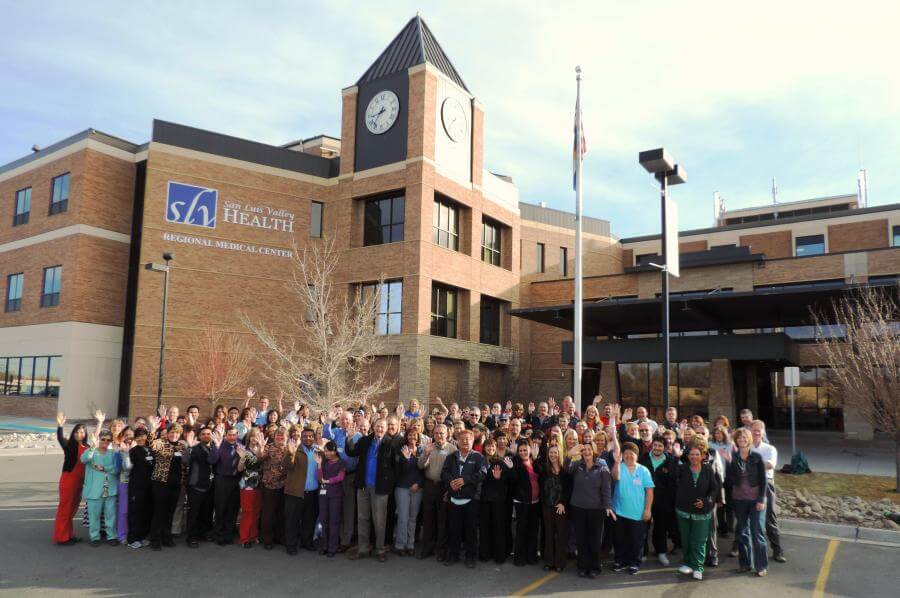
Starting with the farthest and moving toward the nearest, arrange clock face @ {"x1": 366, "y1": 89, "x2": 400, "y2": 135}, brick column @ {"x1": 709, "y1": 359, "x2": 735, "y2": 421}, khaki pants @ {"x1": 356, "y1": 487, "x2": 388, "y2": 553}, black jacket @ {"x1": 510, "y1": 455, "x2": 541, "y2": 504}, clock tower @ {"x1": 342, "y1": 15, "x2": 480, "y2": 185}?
clock face @ {"x1": 366, "y1": 89, "x2": 400, "y2": 135}
clock tower @ {"x1": 342, "y1": 15, "x2": 480, "y2": 185}
brick column @ {"x1": 709, "y1": 359, "x2": 735, "y2": 421}
khaki pants @ {"x1": 356, "y1": 487, "x2": 388, "y2": 553}
black jacket @ {"x1": 510, "y1": 455, "x2": 541, "y2": 504}

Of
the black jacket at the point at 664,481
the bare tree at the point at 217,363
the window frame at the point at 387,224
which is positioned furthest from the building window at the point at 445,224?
the black jacket at the point at 664,481

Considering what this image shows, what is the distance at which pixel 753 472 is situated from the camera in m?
8.64

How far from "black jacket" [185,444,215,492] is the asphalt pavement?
0.88 m

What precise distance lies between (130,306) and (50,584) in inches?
1093

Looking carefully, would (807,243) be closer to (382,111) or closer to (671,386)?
(671,386)

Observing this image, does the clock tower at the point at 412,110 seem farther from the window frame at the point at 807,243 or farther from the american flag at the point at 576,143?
the window frame at the point at 807,243

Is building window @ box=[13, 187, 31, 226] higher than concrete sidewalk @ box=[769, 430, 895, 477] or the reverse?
higher

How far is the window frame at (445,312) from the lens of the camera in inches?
1299

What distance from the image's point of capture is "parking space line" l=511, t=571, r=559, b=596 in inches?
Answer: 303

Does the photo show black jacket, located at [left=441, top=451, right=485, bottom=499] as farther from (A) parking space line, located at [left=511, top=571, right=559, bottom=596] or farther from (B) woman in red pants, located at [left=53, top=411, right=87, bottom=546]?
(B) woman in red pants, located at [left=53, top=411, right=87, bottom=546]

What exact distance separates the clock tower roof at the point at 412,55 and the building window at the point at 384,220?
252 inches

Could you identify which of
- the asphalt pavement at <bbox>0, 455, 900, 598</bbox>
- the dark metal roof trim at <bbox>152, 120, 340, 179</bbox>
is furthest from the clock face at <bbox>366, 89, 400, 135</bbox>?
the asphalt pavement at <bbox>0, 455, 900, 598</bbox>

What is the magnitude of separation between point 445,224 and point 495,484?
84.1 ft

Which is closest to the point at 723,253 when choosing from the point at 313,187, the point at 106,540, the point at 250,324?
the point at 313,187
